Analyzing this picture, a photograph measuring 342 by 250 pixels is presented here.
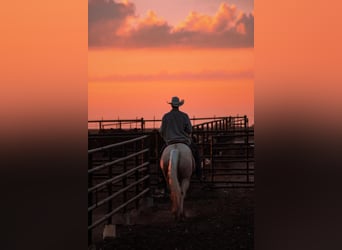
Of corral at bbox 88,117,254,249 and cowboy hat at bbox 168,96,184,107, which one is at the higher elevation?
cowboy hat at bbox 168,96,184,107

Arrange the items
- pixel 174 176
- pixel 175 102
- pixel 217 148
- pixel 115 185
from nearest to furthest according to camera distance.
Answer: pixel 174 176
pixel 175 102
pixel 115 185
pixel 217 148

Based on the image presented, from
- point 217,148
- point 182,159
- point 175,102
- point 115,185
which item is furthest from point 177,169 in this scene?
point 217,148

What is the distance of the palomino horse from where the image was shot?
26.5 ft

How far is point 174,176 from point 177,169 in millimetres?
345

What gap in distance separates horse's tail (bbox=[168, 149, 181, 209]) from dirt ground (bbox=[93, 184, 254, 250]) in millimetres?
351

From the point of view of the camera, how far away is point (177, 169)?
8.37 metres

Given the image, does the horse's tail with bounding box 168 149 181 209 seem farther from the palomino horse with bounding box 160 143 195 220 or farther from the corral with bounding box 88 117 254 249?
the corral with bounding box 88 117 254 249

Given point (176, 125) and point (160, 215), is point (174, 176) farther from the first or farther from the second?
point (160, 215)

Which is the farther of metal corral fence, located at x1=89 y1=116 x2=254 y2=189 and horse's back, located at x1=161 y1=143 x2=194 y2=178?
metal corral fence, located at x1=89 y1=116 x2=254 y2=189

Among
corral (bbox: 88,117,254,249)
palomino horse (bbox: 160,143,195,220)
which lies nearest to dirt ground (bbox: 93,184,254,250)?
corral (bbox: 88,117,254,249)

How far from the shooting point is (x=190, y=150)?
339 inches

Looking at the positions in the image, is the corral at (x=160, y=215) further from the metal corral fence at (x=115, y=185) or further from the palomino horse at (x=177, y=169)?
the palomino horse at (x=177, y=169)
